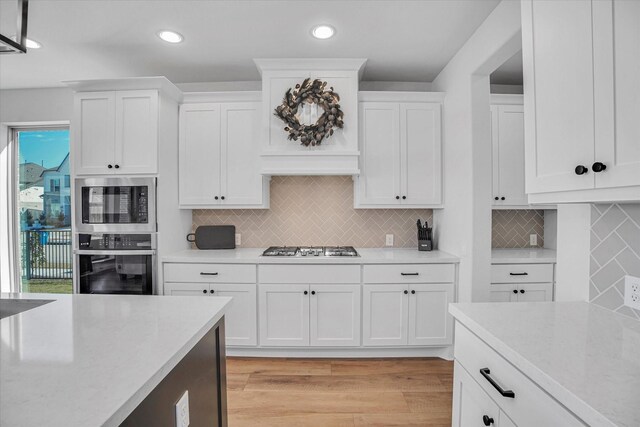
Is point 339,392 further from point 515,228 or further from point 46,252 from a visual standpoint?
point 46,252

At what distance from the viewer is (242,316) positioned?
2672 mm

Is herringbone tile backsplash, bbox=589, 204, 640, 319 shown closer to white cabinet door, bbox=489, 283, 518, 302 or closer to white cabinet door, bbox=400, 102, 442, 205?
white cabinet door, bbox=489, 283, 518, 302

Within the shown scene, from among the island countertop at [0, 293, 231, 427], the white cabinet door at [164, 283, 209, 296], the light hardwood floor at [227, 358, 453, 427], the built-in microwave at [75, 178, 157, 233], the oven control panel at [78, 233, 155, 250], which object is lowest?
the light hardwood floor at [227, 358, 453, 427]

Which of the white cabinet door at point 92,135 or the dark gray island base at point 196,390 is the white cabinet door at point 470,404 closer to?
the dark gray island base at point 196,390

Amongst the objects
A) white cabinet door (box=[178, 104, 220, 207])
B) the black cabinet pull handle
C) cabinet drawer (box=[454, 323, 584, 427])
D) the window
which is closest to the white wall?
cabinet drawer (box=[454, 323, 584, 427])

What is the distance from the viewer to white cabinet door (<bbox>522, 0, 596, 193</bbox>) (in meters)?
1.01

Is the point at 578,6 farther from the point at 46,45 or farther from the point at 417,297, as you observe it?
the point at 46,45

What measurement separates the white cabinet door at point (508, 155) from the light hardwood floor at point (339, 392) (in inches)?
62.4

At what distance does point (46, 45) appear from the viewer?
2.54 metres

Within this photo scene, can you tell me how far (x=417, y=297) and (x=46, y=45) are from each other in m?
3.65

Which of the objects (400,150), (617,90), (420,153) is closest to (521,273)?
(420,153)

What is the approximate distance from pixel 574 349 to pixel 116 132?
3.23 m

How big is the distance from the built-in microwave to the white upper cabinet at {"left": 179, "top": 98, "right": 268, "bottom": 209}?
379 mm

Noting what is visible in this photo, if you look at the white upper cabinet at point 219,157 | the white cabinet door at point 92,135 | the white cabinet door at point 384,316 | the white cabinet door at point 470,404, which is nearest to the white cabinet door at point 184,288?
the white upper cabinet at point 219,157
